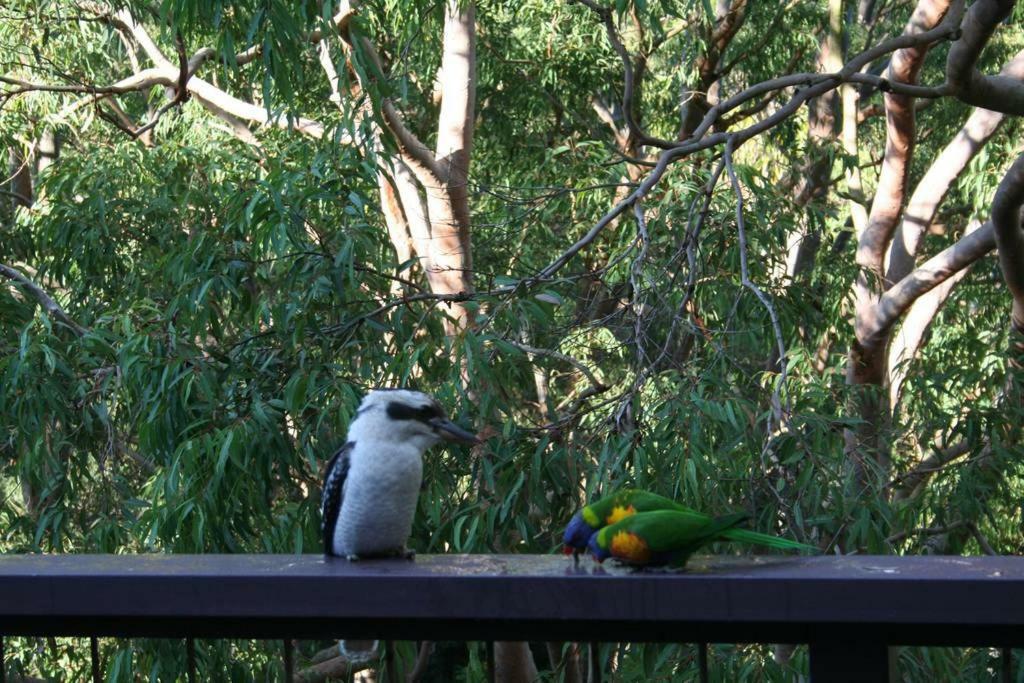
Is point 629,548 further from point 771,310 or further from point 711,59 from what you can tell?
point 711,59

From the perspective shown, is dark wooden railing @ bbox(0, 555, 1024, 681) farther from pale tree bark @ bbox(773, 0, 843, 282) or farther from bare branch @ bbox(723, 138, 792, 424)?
pale tree bark @ bbox(773, 0, 843, 282)

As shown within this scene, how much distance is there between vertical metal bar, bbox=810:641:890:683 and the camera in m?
1.20

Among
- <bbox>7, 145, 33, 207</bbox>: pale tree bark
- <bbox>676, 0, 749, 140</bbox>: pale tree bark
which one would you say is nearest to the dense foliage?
<bbox>7, 145, 33, 207</bbox>: pale tree bark

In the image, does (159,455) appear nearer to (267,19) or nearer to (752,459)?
(267,19)

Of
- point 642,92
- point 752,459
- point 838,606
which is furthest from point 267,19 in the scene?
point 642,92

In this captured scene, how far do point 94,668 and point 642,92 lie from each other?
7.48 meters

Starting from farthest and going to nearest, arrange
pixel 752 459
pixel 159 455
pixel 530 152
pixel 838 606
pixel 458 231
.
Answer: pixel 530 152 → pixel 458 231 → pixel 159 455 → pixel 752 459 → pixel 838 606

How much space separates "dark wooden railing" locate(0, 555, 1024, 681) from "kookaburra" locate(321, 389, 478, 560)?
46cm

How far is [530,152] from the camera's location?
7605 mm

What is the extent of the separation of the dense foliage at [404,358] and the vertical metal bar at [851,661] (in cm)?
194

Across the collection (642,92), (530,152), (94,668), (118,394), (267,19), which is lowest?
(94,668)

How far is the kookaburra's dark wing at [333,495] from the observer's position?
77.0 inches

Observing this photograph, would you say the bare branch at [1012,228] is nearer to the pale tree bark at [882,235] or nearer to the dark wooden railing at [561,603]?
the pale tree bark at [882,235]

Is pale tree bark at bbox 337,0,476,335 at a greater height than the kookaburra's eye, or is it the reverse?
pale tree bark at bbox 337,0,476,335
